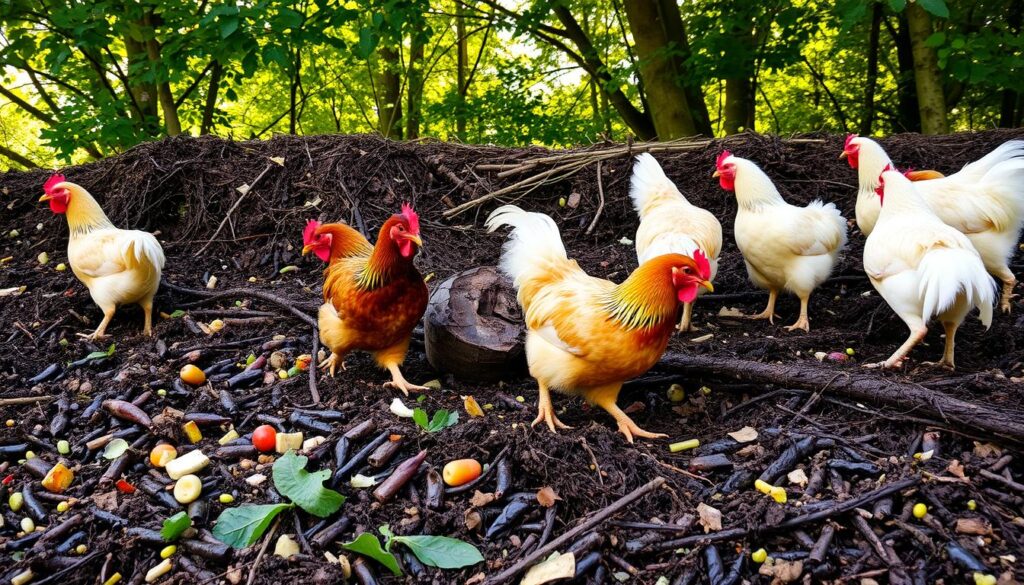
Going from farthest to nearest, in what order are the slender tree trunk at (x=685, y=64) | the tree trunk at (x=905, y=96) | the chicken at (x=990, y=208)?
1. the tree trunk at (x=905, y=96)
2. the slender tree trunk at (x=685, y=64)
3. the chicken at (x=990, y=208)

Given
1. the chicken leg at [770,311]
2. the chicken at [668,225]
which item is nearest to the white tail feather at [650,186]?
the chicken at [668,225]

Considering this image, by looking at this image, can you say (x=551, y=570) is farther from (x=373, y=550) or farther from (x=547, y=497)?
(x=373, y=550)

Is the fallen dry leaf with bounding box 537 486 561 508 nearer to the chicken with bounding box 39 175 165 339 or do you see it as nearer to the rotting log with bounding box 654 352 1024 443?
the rotting log with bounding box 654 352 1024 443

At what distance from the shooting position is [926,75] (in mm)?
6637

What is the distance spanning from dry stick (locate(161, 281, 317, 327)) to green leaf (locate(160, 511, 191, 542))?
181cm

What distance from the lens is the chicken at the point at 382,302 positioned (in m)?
3.19

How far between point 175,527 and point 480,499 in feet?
3.46

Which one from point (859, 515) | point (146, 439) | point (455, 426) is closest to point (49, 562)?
point (146, 439)

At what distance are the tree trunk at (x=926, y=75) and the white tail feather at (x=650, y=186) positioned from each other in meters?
4.12

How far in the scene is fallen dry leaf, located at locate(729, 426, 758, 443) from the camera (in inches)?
102

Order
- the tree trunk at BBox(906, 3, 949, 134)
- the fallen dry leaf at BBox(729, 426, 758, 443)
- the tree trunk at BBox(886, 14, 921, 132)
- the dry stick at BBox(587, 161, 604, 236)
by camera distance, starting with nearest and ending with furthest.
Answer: the fallen dry leaf at BBox(729, 426, 758, 443)
the dry stick at BBox(587, 161, 604, 236)
the tree trunk at BBox(906, 3, 949, 134)
the tree trunk at BBox(886, 14, 921, 132)

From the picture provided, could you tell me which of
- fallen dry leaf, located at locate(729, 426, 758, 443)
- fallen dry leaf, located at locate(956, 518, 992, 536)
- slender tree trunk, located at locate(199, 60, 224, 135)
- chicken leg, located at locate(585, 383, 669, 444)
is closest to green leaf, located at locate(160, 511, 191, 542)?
chicken leg, located at locate(585, 383, 669, 444)

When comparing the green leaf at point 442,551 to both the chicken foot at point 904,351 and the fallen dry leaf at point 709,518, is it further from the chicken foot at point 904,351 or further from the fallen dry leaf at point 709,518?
the chicken foot at point 904,351

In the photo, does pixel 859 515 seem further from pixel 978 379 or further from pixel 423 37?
pixel 423 37
